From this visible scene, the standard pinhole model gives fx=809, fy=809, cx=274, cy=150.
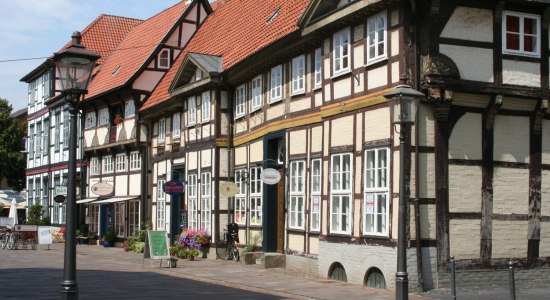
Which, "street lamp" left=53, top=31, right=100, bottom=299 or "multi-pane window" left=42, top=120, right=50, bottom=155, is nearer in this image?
"street lamp" left=53, top=31, right=100, bottom=299

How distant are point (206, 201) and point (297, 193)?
7496 mm

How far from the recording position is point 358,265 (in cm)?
1812

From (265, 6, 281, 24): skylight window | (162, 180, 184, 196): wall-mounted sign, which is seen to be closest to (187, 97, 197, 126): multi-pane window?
(162, 180, 184, 196): wall-mounted sign

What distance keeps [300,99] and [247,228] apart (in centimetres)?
580

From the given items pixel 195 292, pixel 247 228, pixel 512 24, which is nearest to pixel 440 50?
pixel 512 24

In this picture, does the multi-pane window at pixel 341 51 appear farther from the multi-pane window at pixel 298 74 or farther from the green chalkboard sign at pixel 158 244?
the green chalkboard sign at pixel 158 244

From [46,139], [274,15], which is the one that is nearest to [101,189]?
[274,15]

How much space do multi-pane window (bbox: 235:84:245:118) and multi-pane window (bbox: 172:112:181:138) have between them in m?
5.32

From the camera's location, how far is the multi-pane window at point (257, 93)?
2525 centimetres

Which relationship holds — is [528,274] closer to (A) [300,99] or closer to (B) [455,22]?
(B) [455,22]

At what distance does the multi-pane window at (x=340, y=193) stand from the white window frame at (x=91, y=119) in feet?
81.7

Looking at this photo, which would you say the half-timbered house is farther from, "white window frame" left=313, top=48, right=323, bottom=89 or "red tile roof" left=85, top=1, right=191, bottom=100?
"white window frame" left=313, top=48, right=323, bottom=89

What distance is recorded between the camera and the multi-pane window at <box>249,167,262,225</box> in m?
25.4

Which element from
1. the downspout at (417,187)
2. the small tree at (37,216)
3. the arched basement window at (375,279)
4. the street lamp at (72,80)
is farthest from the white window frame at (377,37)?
the small tree at (37,216)
